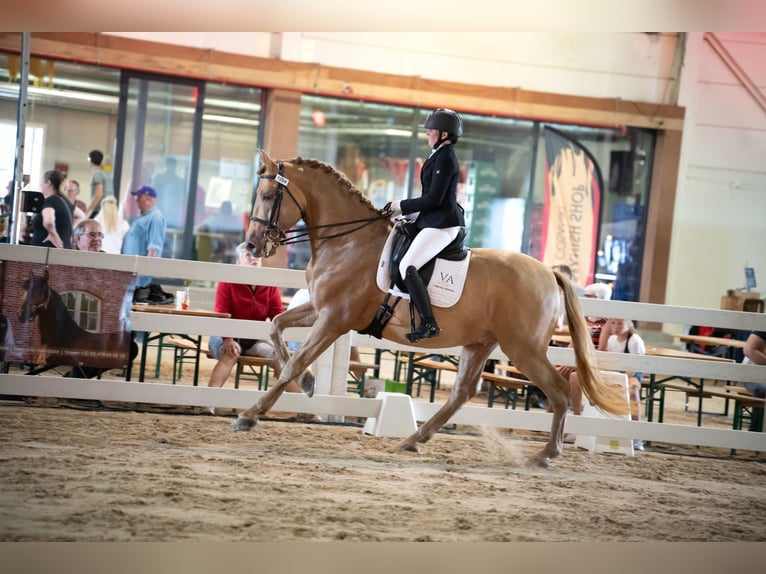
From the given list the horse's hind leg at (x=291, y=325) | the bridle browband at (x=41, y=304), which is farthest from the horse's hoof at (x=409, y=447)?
the bridle browband at (x=41, y=304)

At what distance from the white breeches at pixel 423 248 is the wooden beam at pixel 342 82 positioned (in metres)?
8.92

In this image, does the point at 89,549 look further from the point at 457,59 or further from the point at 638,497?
the point at 457,59

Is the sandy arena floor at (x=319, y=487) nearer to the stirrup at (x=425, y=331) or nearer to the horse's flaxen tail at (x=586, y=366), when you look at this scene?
the horse's flaxen tail at (x=586, y=366)

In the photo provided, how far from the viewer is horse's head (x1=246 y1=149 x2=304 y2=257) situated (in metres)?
5.60

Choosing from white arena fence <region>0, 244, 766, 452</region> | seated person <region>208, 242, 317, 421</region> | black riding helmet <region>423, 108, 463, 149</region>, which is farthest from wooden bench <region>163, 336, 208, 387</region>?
black riding helmet <region>423, 108, 463, 149</region>

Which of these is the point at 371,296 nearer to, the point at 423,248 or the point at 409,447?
the point at 423,248

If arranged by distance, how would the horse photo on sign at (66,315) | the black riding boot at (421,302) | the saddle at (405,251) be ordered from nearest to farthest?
the black riding boot at (421,302), the saddle at (405,251), the horse photo on sign at (66,315)

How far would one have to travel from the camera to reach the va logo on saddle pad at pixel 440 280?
18.5 ft

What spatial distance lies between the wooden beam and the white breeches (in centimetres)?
892

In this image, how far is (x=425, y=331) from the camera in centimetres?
561

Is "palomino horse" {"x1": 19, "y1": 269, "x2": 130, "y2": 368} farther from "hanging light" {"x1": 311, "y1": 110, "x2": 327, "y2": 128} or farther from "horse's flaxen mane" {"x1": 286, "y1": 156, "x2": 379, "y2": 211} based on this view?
"hanging light" {"x1": 311, "y1": 110, "x2": 327, "y2": 128}

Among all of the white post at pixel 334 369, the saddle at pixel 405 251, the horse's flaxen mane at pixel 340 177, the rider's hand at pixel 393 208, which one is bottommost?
the white post at pixel 334 369

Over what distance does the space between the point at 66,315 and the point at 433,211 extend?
262cm

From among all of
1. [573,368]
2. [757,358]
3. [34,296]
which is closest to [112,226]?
[34,296]
